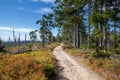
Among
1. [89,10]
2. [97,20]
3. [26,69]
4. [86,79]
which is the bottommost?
[86,79]

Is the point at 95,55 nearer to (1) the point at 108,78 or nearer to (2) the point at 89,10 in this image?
(1) the point at 108,78

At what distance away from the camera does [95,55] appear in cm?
2034

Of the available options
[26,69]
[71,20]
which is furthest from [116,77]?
[71,20]

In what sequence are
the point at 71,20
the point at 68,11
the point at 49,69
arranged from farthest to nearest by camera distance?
the point at 68,11 < the point at 71,20 < the point at 49,69

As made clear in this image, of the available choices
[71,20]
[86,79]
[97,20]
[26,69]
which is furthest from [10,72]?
[71,20]

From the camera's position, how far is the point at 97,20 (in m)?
19.1

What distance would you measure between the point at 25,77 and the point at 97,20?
10.9 m

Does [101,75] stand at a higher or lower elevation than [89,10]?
lower

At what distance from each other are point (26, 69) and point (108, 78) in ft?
19.5

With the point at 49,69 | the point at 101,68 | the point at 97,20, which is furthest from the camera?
the point at 97,20

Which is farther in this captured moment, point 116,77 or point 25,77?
point 116,77

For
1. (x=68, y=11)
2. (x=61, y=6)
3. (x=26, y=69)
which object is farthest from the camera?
(x=61, y=6)

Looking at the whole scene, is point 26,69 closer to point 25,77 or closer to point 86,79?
point 25,77

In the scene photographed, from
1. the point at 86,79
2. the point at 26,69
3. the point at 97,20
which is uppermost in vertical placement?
the point at 97,20
